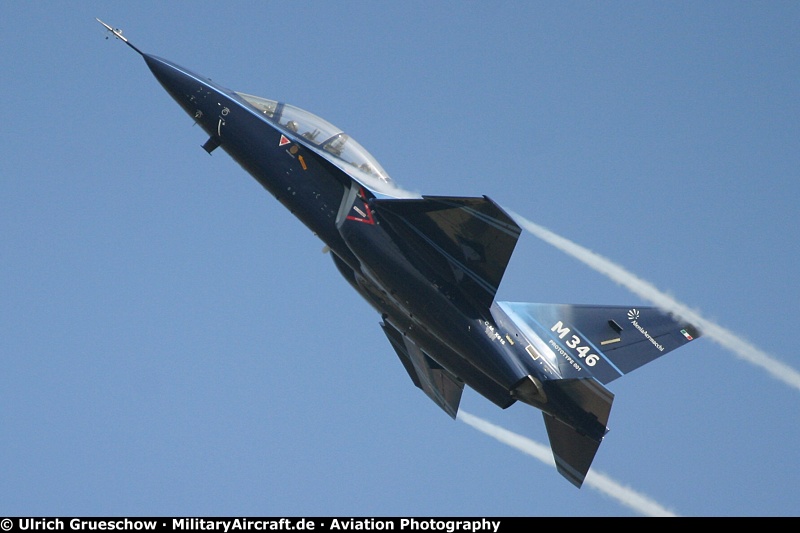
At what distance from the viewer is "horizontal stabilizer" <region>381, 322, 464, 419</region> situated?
24205mm

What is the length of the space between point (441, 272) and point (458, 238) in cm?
75

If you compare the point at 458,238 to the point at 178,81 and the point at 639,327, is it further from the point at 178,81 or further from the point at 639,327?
the point at 178,81

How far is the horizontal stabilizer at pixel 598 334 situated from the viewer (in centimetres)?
2247

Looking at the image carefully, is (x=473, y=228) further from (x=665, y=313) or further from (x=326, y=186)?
(x=665, y=313)

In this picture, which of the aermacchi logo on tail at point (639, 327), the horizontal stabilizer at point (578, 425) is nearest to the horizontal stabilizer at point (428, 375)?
the horizontal stabilizer at point (578, 425)

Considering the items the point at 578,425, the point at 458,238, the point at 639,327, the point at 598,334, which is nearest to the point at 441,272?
the point at 458,238

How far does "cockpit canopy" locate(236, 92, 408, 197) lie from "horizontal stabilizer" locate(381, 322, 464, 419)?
374 centimetres

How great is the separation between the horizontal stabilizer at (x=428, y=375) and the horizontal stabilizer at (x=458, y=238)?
3433 mm

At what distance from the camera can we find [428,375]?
2452cm
